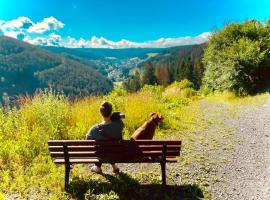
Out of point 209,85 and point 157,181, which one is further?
point 209,85

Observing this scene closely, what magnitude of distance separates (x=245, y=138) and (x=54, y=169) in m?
7.01

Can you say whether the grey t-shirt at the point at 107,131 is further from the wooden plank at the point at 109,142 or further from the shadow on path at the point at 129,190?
the shadow on path at the point at 129,190

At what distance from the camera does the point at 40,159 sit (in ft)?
30.1

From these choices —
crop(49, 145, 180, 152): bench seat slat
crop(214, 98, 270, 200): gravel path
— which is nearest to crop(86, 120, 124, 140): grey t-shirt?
crop(49, 145, 180, 152): bench seat slat

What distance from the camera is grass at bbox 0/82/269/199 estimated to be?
7680 millimetres

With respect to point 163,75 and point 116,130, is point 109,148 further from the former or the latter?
point 163,75

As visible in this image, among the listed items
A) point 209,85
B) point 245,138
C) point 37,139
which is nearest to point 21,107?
point 37,139

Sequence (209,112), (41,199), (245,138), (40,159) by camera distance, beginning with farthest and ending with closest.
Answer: (209,112)
(245,138)
(40,159)
(41,199)

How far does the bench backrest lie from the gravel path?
4.87 ft

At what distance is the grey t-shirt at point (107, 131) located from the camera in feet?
26.1

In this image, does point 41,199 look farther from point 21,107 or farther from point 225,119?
point 225,119

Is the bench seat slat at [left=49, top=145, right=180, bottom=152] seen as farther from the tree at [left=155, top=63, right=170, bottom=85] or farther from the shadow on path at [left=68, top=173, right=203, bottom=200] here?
the tree at [left=155, top=63, right=170, bottom=85]

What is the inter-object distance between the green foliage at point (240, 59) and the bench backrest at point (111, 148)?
18.8 m

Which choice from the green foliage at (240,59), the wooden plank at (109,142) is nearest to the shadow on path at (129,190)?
the wooden plank at (109,142)
